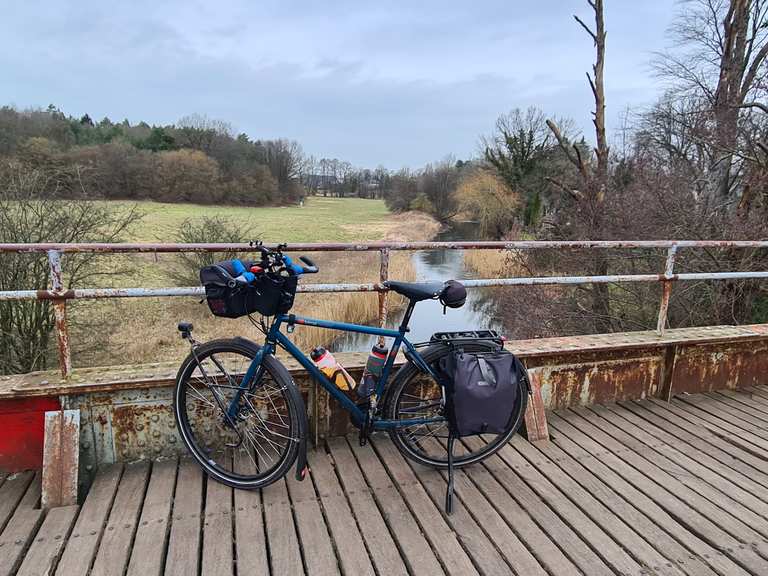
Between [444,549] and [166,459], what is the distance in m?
1.47

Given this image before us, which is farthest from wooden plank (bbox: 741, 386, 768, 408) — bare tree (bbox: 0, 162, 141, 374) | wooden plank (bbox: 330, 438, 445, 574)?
bare tree (bbox: 0, 162, 141, 374)

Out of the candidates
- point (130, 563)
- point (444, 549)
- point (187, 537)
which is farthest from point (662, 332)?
point (130, 563)

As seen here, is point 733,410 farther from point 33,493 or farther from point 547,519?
point 33,493

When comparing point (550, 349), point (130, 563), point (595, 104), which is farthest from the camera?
point (595, 104)

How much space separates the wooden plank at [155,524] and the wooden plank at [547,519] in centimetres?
152

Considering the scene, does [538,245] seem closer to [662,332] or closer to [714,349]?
[662,332]

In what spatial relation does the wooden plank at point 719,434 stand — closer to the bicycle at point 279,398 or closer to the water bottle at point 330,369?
the bicycle at point 279,398

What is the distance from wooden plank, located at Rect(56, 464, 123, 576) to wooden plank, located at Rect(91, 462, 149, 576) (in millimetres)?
25

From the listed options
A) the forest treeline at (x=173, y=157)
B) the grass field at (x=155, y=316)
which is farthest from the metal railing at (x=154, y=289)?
the forest treeline at (x=173, y=157)

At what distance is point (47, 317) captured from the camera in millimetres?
6551

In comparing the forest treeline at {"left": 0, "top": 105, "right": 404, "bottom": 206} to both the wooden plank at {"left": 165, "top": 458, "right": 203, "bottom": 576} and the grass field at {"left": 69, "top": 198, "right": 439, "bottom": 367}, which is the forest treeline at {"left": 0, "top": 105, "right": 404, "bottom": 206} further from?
the wooden plank at {"left": 165, "top": 458, "right": 203, "bottom": 576}

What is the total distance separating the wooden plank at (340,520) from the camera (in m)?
1.82

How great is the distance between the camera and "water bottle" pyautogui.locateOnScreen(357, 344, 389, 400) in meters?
2.38

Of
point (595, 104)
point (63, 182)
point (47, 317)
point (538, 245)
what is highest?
point (595, 104)
